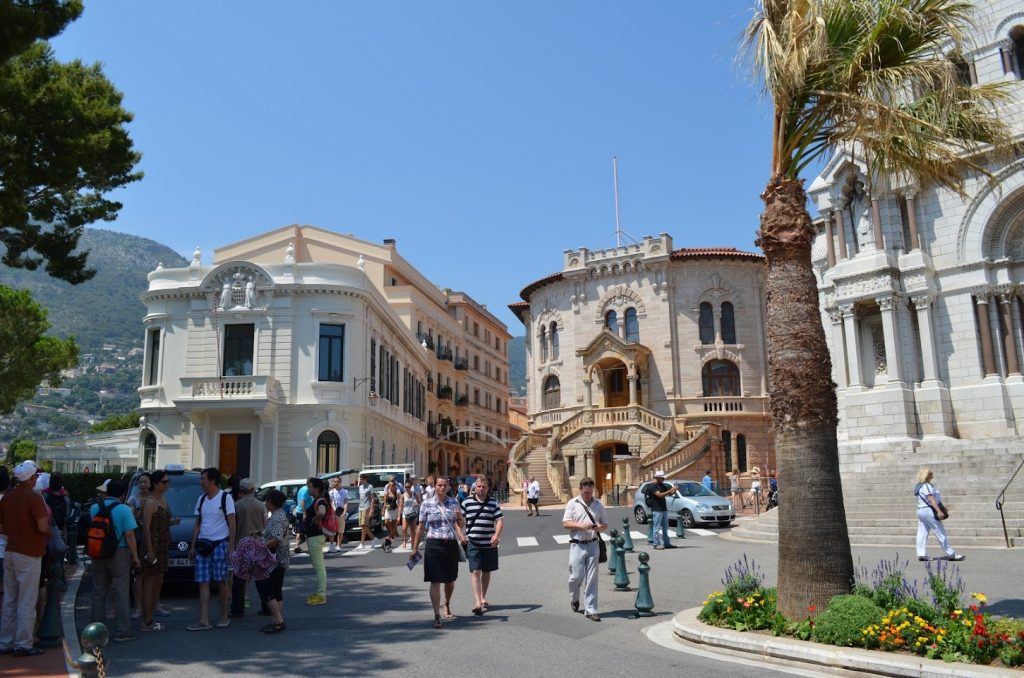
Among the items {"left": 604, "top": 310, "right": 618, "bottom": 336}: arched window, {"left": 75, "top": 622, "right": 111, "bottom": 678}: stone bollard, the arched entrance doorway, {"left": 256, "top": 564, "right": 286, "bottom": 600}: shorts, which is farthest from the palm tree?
{"left": 604, "top": 310, "right": 618, "bottom": 336}: arched window

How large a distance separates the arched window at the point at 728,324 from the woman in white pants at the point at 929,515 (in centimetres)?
3330

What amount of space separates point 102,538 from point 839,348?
21157mm

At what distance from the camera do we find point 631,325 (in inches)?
1893

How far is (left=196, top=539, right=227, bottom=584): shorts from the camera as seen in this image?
931cm

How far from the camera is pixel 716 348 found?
151ft

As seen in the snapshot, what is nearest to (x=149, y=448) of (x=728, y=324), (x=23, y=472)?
(x=23, y=472)

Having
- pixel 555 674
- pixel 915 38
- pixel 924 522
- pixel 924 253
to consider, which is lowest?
pixel 555 674

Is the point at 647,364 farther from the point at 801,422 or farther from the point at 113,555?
the point at 113,555

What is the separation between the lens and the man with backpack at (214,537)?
938 centimetres

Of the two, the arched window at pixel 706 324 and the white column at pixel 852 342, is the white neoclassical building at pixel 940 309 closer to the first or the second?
the white column at pixel 852 342

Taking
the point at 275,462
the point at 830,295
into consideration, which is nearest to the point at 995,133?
the point at 830,295

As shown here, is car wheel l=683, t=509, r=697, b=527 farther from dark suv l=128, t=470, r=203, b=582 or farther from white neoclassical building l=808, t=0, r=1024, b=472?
dark suv l=128, t=470, r=203, b=582

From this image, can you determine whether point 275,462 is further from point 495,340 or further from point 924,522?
point 495,340

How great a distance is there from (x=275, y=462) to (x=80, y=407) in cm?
15694
